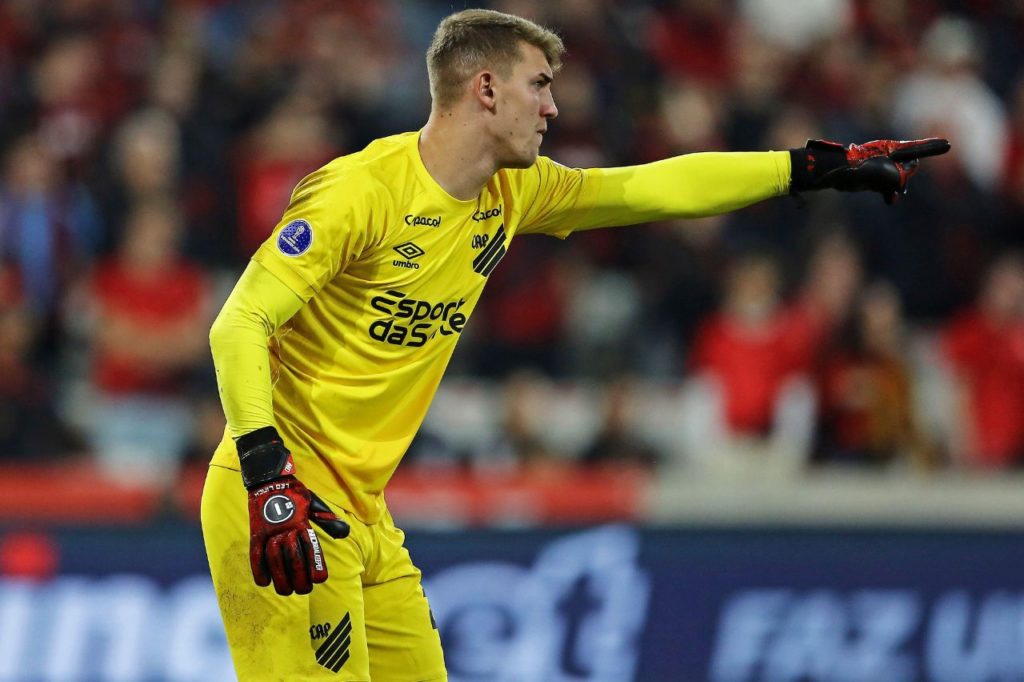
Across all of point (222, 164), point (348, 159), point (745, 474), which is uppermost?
point (222, 164)

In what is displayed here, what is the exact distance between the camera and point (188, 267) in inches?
419

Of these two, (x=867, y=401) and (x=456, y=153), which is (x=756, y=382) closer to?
(x=867, y=401)

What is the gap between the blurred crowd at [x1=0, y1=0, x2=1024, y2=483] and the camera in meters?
10.4

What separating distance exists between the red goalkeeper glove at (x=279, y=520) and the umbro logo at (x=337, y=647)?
494 mm

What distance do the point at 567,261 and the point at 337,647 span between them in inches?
249

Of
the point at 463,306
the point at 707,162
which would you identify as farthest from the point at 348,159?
the point at 707,162

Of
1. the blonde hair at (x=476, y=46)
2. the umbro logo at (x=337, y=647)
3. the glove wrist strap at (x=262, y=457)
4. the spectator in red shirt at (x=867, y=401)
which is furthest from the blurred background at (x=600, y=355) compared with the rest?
the glove wrist strap at (x=262, y=457)

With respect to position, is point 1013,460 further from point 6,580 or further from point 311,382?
point 311,382

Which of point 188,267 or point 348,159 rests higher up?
point 188,267

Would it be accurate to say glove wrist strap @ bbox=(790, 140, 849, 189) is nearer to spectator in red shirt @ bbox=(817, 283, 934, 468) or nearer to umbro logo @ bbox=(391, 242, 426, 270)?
umbro logo @ bbox=(391, 242, 426, 270)

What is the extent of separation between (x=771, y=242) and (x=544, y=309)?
1582 millimetres

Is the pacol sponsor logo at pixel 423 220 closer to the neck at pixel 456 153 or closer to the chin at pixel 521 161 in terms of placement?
the neck at pixel 456 153

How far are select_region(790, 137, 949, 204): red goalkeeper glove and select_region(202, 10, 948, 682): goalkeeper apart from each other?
0.09 metres

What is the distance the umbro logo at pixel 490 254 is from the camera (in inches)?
205
